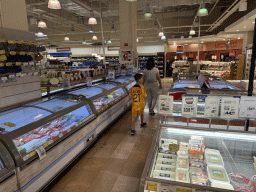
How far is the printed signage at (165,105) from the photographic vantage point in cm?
226

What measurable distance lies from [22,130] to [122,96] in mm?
3921

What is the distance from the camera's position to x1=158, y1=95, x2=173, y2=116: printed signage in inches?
89.0

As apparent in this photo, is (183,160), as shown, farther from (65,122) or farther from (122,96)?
(122,96)

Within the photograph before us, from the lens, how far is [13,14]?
11.1ft

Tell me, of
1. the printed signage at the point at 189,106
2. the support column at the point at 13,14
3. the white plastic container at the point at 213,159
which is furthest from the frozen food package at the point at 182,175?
the support column at the point at 13,14

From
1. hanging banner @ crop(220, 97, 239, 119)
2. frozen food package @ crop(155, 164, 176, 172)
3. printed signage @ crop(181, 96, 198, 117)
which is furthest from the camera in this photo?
printed signage @ crop(181, 96, 198, 117)

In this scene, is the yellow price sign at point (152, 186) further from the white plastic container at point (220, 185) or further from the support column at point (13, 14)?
the support column at point (13, 14)

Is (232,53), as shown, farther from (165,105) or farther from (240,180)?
(240,180)


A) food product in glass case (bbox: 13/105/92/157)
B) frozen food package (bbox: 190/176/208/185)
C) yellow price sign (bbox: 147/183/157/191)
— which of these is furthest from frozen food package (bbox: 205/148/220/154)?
food product in glass case (bbox: 13/105/92/157)

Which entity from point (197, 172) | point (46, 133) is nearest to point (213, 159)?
point (197, 172)

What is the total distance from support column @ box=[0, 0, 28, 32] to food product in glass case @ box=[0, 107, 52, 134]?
159 centimetres

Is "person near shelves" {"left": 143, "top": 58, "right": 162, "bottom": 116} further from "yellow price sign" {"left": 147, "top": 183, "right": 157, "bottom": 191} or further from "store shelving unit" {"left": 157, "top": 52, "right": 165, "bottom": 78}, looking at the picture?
"store shelving unit" {"left": 157, "top": 52, "right": 165, "bottom": 78}

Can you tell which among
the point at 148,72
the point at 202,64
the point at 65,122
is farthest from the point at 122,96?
the point at 202,64

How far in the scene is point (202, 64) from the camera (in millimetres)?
15922
